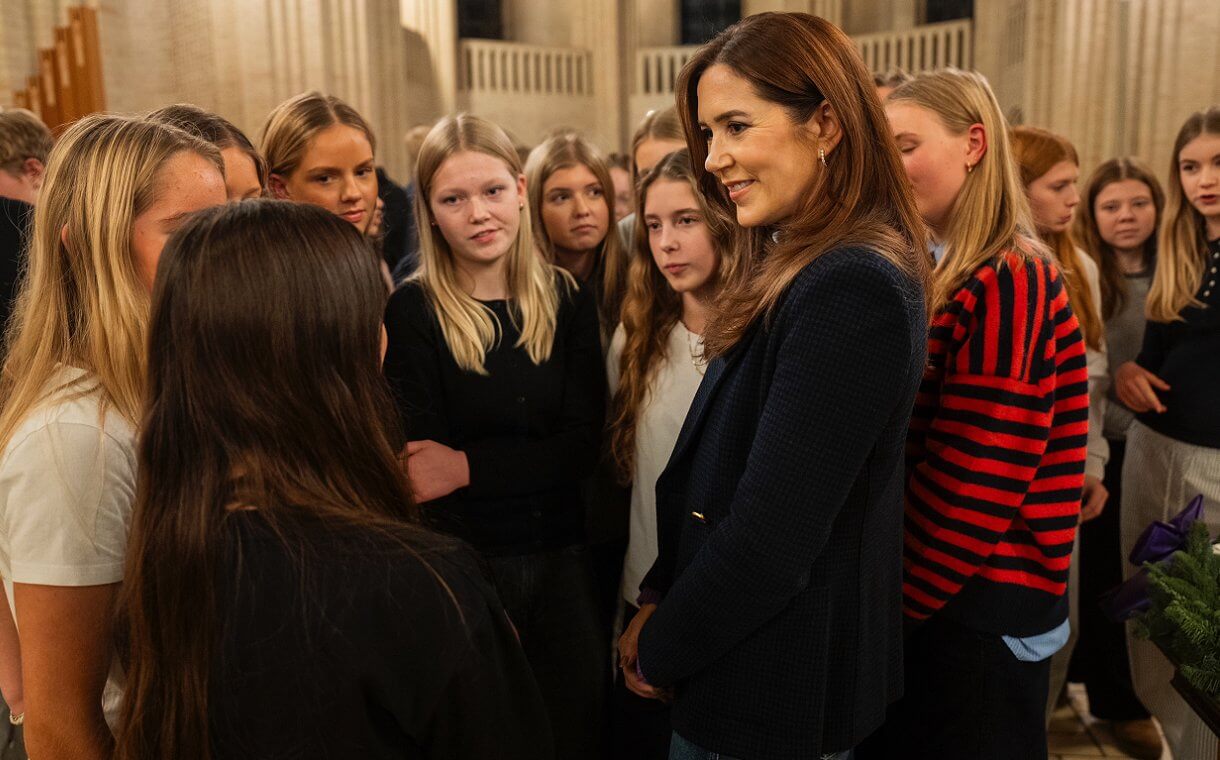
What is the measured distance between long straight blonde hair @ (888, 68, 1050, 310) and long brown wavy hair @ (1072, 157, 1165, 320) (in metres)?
Result: 1.90

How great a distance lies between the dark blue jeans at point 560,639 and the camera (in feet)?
6.87

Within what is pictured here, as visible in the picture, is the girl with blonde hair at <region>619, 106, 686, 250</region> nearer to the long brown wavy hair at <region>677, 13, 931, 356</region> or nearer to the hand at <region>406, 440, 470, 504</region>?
the hand at <region>406, 440, 470, 504</region>

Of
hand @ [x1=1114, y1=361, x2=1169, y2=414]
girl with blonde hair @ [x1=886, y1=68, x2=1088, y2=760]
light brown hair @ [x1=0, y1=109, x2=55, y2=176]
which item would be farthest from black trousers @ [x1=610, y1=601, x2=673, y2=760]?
light brown hair @ [x1=0, y1=109, x2=55, y2=176]

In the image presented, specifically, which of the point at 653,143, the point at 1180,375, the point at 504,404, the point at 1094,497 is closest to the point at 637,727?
the point at 504,404

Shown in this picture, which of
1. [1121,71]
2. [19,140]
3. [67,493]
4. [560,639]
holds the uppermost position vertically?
[1121,71]

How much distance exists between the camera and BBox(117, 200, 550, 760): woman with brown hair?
0.94 metres

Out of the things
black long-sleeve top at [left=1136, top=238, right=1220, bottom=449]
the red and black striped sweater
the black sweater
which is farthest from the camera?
black long-sleeve top at [left=1136, top=238, right=1220, bottom=449]

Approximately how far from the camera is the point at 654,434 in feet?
7.01

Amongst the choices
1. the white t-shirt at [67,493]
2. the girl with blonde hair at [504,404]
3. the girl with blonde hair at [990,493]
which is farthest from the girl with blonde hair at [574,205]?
the white t-shirt at [67,493]

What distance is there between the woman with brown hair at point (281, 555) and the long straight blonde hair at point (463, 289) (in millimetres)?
1095

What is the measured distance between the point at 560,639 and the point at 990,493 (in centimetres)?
100

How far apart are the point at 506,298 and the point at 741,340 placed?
3.45 ft

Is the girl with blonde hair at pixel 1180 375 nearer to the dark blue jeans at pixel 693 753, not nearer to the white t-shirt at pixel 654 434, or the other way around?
the white t-shirt at pixel 654 434

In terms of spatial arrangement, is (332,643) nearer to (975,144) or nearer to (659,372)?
(659,372)
